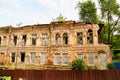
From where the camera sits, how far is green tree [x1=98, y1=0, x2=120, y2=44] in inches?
1476

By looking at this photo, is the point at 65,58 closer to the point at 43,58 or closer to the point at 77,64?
the point at 77,64

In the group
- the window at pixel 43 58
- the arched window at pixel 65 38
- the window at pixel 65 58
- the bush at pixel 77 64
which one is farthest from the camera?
the window at pixel 43 58

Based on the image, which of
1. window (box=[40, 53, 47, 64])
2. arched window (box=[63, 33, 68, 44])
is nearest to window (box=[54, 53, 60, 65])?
window (box=[40, 53, 47, 64])

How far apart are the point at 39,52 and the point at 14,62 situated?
5.28m

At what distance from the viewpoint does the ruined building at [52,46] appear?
92.2 feet

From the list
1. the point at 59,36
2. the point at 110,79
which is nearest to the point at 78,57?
the point at 59,36

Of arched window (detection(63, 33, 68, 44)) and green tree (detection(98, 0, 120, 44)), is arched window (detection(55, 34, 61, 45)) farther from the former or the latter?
green tree (detection(98, 0, 120, 44))

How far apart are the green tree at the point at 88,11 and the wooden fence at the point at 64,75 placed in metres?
29.5

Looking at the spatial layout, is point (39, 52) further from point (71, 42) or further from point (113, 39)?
point (113, 39)

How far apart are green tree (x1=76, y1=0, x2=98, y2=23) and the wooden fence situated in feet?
96.8

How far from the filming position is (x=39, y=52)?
31.7 meters

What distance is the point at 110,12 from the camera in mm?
37781

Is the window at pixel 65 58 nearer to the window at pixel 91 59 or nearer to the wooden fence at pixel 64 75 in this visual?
the window at pixel 91 59

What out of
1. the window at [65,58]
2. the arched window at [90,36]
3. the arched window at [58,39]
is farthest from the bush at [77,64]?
the arched window at [58,39]
